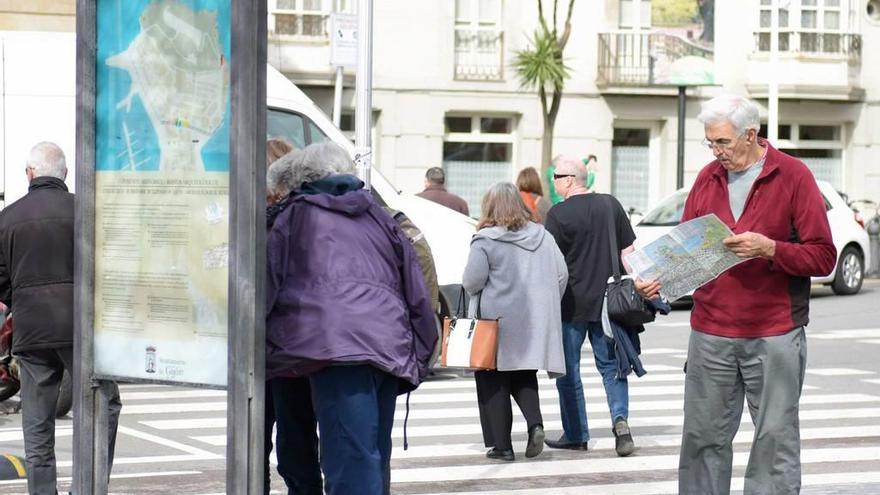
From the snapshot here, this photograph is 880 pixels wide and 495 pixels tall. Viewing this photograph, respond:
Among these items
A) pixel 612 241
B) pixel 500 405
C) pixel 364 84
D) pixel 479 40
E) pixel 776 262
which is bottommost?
pixel 500 405

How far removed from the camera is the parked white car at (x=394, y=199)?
14406 millimetres

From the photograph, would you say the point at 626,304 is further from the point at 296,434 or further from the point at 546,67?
the point at 546,67

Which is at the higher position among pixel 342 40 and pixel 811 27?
pixel 811 27

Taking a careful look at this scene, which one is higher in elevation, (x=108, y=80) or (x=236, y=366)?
(x=108, y=80)

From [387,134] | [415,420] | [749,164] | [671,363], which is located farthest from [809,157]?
[749,164]

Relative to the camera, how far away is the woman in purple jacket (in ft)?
21.4

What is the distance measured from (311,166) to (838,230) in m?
18.5

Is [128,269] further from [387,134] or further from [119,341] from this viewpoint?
[387,134]

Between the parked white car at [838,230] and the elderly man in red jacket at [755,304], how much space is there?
15.5 m

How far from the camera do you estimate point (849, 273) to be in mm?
25109

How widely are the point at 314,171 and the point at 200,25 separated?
1.05m

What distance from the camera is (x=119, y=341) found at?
635 centimetres

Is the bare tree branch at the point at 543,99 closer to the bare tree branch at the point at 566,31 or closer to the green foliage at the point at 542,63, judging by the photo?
the green foliage at the point at 542,63

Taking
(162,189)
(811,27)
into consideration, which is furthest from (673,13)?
(162,189)
